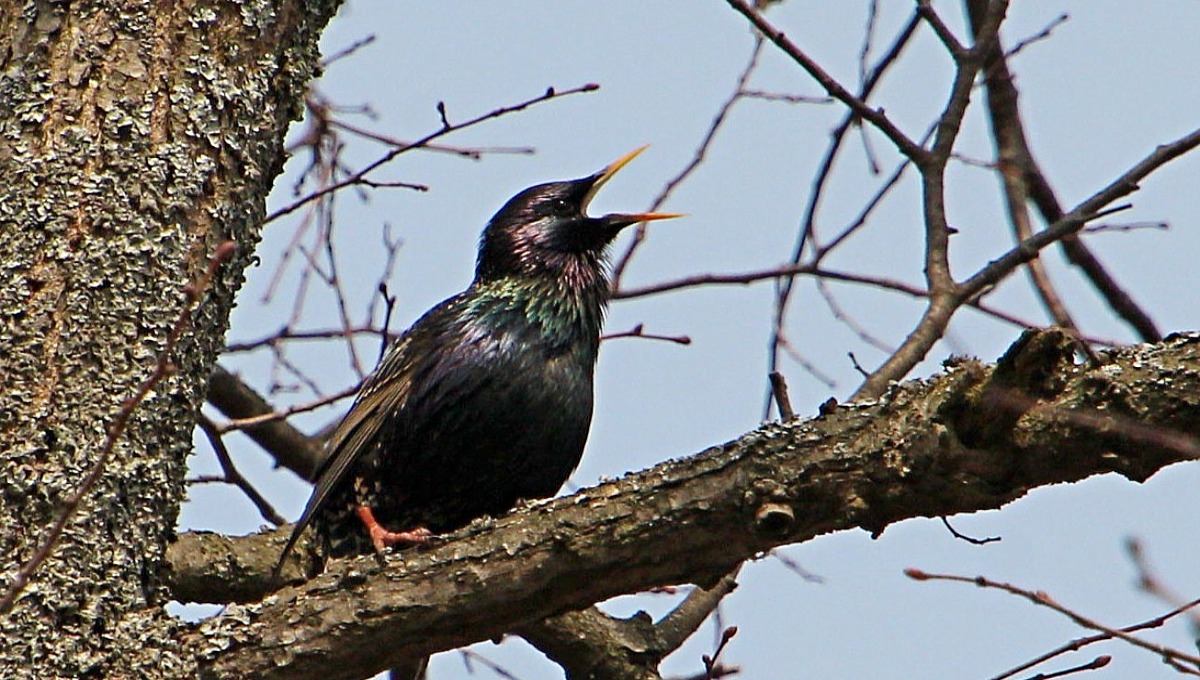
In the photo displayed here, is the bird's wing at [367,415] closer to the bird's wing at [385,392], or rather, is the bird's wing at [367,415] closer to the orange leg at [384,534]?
the bird's wing at [385,392]

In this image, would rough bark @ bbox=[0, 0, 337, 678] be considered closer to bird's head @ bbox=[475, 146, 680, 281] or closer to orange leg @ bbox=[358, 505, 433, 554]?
orange leg @ bbox=[358, 505, 433, 554]

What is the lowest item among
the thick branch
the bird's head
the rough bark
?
the thick branch

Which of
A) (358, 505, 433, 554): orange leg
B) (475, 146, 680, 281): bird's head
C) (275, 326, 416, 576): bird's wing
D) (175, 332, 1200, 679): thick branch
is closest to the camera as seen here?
(175, 332, 1200, 679): thick branch

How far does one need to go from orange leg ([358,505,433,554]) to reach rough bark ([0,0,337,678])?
0.92 m

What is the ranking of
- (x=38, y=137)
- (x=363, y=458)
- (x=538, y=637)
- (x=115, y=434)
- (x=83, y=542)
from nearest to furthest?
(x=115, y=434) < (x=83, y=542) < (x=38, y=137) < (x=538, y=637) < (x=363, y=458)

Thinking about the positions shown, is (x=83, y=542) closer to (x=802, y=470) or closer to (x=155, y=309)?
(x=155, y=309)

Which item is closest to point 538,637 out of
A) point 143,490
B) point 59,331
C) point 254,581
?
point 254,581

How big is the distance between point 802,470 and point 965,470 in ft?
0.82

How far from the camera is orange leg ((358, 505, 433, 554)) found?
12.3ft

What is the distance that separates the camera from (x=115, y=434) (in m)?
2.06

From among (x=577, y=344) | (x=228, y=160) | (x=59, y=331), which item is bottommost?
(x=59, y=331)

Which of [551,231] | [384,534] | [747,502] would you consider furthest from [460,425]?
[747,502]

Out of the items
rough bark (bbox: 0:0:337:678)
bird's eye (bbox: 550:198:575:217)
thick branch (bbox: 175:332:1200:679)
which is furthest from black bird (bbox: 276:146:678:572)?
thick branch (bbox: 175:332:1200:679)

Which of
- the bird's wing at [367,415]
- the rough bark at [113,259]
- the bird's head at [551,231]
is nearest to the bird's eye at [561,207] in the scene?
the bird's head at [551,231]
